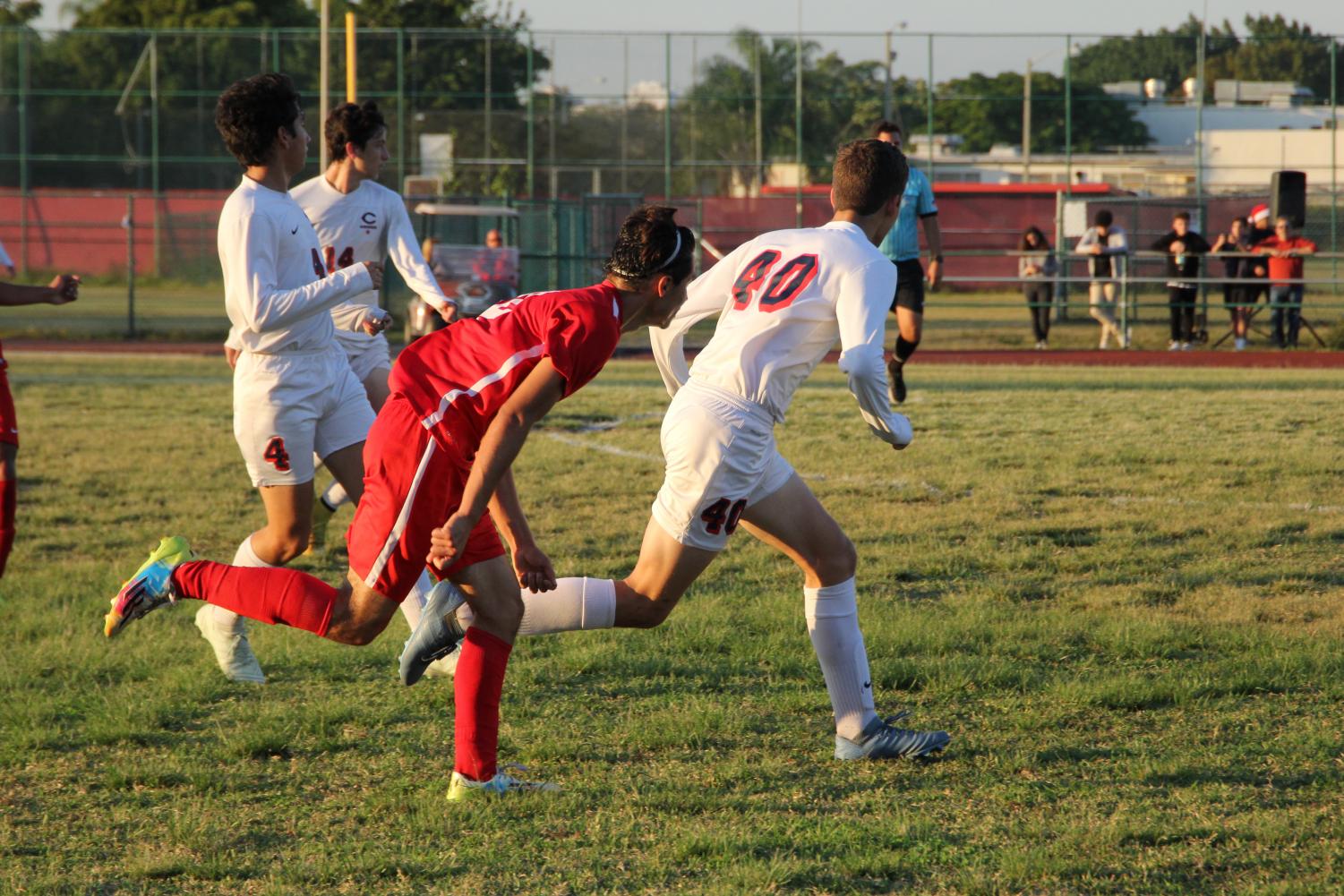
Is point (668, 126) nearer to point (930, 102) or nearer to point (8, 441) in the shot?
point (930, 102)

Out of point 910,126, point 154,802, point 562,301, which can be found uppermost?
point 910,126

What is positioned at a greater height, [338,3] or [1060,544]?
[338,3]

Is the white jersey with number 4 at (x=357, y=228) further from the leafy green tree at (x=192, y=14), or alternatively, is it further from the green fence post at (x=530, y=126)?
the leafy green tree at (x=192, y=14)

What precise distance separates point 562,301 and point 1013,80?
1191 inches

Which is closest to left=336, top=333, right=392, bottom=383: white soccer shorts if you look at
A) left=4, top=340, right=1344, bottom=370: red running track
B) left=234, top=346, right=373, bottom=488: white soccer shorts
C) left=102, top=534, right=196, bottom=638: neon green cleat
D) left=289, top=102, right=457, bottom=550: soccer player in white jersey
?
left=289, top=102, right=457, bottom=550: soccer player in white jersey

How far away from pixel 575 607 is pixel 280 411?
1617mm

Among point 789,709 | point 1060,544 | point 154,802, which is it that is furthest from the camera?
point 1060,544

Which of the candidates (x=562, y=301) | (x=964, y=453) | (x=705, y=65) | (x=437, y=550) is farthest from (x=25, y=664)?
(x=705, y=65)

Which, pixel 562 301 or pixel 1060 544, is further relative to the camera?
pixel 1060 544

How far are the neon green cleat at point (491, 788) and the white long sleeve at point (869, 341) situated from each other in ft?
4.54

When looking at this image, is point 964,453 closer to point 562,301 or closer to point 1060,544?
point 1060,544

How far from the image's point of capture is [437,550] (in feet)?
12.0

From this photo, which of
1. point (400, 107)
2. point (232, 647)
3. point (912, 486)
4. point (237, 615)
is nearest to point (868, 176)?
point (237, 615)

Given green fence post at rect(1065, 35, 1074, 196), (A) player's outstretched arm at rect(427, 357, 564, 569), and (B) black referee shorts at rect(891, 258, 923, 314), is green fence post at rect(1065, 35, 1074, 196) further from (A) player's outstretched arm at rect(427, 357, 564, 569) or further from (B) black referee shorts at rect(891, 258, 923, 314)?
(A) player's outstretched arm at rect(427, 357, 564, 569)
